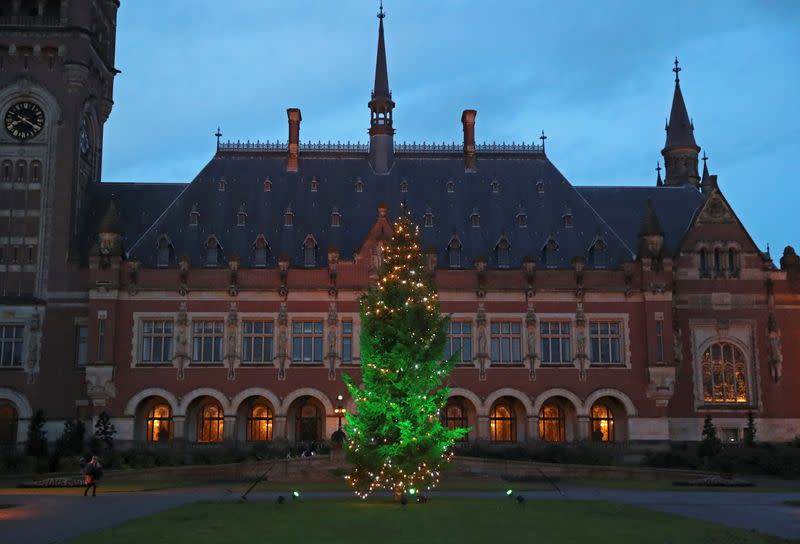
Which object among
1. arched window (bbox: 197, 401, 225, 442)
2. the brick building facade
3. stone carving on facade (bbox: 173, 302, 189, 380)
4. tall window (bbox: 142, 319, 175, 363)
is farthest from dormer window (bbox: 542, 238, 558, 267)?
tall window (bbox: 142, 319, 175, 363)

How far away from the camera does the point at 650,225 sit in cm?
5869

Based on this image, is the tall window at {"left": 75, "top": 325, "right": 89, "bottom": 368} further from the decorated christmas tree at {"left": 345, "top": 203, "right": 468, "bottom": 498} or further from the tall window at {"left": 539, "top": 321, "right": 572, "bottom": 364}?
the decorated christmas tree at {"left": 345, "top": 203, "right": 468, "bottom": 498}

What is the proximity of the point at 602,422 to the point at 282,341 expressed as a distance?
20.7 metres

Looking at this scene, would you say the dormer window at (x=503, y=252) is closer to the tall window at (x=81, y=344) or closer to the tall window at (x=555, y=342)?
the tall window at (x=555, y=342)

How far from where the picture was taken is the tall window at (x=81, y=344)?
57.1 metres

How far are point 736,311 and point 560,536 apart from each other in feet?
134

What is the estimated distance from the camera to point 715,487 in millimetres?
39562

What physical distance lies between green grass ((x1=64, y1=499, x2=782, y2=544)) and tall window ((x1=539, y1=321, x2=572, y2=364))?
87.4 ft

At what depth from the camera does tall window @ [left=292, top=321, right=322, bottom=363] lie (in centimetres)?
5669

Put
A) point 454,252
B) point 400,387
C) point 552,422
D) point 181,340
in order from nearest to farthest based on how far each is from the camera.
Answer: point 400,387
point 181,340
point 552,422
point 454,252

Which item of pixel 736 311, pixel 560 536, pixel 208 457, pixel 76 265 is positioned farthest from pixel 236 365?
pixel 560 536

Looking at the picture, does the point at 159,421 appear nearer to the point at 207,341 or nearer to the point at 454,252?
the point at 207,341

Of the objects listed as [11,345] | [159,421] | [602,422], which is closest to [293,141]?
[159,421]

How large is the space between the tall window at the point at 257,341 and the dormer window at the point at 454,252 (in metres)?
12.1
